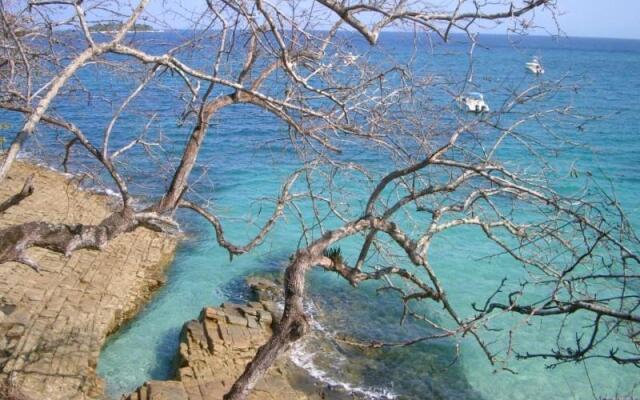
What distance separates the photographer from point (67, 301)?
10773 mm

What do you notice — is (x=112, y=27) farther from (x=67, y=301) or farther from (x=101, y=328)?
(x=67, y=301)

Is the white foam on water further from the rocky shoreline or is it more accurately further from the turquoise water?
the rocky shoreline

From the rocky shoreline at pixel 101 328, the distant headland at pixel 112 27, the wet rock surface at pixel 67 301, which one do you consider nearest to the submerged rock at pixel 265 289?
the rocky shoreline at pixel 101 328

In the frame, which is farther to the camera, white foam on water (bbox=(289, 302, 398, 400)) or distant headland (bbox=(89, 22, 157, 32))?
white foam on water (bbox=(289, 302, 398, 400))

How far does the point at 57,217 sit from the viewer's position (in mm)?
15109

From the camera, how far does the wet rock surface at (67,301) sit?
27.5ft

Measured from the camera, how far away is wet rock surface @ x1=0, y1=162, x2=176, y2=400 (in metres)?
8.38

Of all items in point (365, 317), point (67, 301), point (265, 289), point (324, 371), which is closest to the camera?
point (324, 371)

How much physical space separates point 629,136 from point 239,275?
74.2 ft

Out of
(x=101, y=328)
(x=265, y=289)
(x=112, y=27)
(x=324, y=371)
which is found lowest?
(x=324, y=371)

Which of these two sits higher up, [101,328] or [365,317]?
[101,328]

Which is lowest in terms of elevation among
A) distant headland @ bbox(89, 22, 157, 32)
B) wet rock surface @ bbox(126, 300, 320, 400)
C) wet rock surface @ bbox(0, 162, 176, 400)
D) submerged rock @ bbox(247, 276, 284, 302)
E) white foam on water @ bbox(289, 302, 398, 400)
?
white foam on water @ bbox(289, 302, 398, 400)

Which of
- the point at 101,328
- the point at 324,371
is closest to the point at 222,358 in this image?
the point at 324,371

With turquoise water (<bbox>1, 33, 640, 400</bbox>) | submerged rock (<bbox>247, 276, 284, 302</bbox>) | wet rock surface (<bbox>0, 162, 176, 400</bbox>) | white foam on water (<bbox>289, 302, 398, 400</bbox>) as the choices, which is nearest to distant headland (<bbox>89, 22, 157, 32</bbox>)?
turquoise water (<bbox>1, 33, 640, 400</bbox>)
